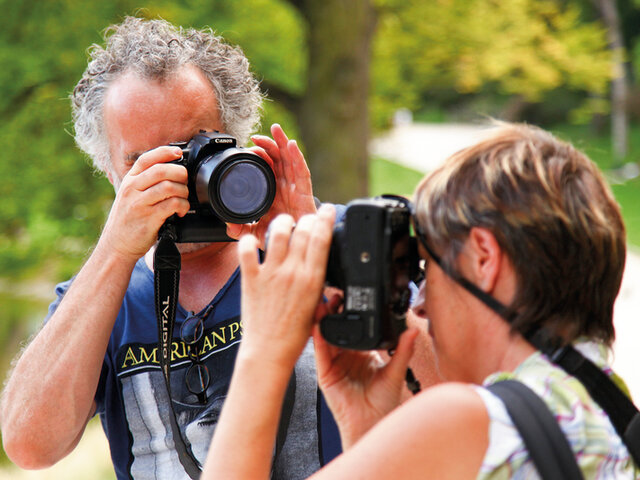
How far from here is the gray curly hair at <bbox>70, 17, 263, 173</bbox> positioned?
2.07 meters

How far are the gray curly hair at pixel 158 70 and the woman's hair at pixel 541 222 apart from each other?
106cm

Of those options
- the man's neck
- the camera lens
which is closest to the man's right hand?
the camera lens

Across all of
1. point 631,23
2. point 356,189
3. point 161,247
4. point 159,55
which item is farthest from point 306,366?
point 631,23

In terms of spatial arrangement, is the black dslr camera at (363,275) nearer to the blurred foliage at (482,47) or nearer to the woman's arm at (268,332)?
the woman's arm at (268,332)

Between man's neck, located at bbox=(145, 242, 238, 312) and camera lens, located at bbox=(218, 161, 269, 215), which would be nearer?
camera lens, located at bbox=(218, 161, 269, 215)

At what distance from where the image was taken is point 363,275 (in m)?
1.20

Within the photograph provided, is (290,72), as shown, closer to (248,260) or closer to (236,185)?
(236,185)

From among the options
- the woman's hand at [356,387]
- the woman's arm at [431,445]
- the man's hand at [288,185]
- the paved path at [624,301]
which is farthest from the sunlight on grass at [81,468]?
the woman's arm at [431,445]

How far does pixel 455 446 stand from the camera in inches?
42.2

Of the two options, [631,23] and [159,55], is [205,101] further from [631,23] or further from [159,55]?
[631,23]

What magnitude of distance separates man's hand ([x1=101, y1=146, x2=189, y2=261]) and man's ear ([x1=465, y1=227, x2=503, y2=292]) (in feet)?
2.78

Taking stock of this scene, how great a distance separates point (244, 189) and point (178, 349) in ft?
1.43

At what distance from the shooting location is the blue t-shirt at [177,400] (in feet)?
6.11

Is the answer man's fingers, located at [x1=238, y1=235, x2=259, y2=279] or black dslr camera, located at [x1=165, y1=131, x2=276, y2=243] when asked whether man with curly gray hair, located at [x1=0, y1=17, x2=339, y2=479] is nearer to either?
black dslr camera, located at [x1=165, y1=131, x2=276, y2=243]
